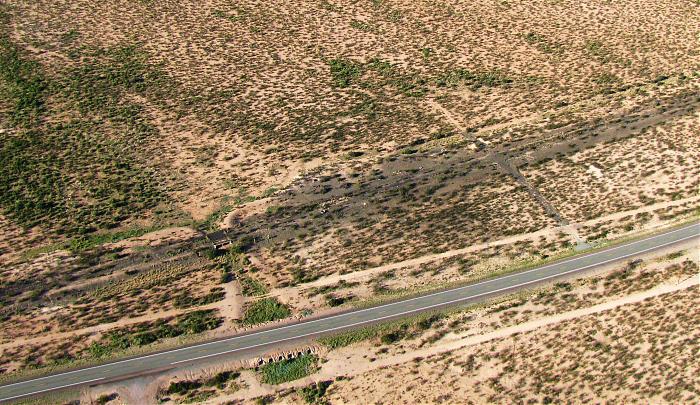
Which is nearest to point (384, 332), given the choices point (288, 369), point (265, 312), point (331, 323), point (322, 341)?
point (331, 323)

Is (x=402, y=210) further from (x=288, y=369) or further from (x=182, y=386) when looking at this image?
(x=182, y=386)

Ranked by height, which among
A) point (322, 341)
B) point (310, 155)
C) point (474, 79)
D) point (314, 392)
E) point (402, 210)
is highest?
point (474, 79)

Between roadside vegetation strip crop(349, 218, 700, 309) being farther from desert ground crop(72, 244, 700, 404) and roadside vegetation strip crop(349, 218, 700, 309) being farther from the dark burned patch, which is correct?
the dark burned patch

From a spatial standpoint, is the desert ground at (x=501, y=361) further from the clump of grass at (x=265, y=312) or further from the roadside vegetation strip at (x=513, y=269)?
the clump of grass at (x=265, y=312)

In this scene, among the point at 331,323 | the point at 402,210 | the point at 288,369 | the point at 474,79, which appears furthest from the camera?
the point at 474,79

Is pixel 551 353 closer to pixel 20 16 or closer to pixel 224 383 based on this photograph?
pixel 224 383
